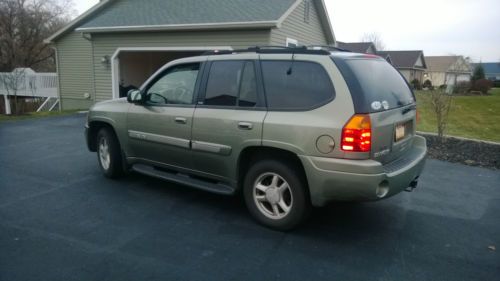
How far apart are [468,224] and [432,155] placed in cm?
389

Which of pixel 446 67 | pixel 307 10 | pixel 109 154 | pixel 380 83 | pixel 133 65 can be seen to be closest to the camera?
pixel 380 83

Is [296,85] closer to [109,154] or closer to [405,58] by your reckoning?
[109,154]

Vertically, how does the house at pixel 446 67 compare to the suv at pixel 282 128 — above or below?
above

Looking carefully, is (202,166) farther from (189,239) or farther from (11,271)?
(11,271)

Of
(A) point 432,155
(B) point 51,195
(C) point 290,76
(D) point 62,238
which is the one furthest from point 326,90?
(A) point 432,155

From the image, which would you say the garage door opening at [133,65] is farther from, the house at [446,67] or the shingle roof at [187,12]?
the house at [446,67]

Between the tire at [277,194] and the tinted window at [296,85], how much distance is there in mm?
656

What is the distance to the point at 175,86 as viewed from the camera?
498cm

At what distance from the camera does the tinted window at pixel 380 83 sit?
3.66m

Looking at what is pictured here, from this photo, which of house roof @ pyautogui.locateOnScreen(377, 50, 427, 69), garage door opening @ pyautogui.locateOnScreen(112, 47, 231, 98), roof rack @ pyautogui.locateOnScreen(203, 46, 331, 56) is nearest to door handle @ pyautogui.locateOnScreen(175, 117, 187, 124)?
roof rack @ pyautogui.locateOnScreen(203, 46, 331, 56)

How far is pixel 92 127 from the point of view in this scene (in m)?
6.08

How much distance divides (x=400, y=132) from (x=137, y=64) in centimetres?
1453

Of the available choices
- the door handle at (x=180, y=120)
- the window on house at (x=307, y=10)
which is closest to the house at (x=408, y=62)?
the window on house at (x=307, y=10)

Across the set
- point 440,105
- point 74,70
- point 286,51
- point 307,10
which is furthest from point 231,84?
point 74,70
